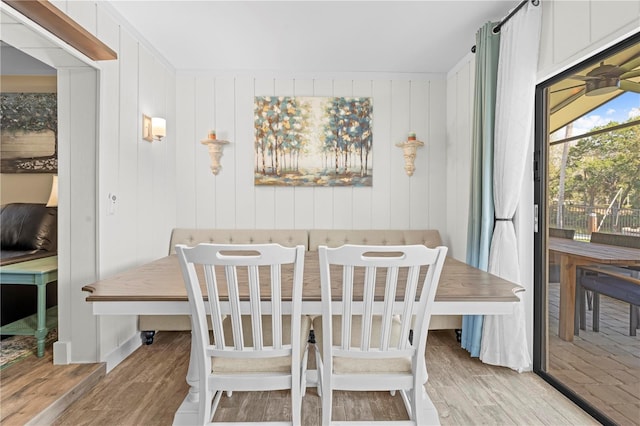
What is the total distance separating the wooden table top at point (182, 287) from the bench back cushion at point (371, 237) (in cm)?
128

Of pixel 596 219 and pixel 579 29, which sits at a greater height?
pixel 579 29

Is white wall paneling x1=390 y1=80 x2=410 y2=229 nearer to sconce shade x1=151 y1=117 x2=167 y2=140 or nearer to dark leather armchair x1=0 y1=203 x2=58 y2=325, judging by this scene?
sconce shade x1=151 y1=117 x2=167 y2=140

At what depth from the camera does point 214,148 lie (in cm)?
339

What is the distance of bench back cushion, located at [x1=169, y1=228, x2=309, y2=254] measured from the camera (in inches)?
131

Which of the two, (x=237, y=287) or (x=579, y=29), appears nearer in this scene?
(x=237, y=287)

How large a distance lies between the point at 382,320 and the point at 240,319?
0.56 metres

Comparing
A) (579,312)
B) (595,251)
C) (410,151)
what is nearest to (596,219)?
(595,251)

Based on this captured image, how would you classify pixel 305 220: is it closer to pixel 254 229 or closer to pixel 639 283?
pixel 254 229

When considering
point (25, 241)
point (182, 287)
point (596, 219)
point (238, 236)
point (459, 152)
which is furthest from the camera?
point (238, 236)

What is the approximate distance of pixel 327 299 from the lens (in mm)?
1384

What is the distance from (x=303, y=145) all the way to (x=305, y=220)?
29.3 inches

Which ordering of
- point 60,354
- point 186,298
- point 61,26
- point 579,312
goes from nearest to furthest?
point 186,298 < point 61,26 < point 579,312 < point 60,354

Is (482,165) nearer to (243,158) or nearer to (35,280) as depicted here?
(243,158)

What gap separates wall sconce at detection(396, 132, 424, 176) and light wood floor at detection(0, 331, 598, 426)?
182 centimetres
